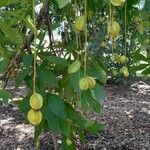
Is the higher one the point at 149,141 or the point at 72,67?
the point at 72,67

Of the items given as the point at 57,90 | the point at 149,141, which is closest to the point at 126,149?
the point at 149,141

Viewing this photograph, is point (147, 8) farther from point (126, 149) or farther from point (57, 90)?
point (126, 149)

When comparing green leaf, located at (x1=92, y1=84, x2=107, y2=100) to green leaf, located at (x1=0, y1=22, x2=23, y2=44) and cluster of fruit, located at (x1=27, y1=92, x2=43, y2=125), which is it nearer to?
green leaf, located at (x1=0, y1=22, x2=23, y2=44)

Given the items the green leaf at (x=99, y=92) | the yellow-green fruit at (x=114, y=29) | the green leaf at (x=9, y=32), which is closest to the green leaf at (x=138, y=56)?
the green leaf at (x=99, y=92)

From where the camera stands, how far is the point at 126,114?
5.28 m

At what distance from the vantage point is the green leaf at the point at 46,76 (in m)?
1.34

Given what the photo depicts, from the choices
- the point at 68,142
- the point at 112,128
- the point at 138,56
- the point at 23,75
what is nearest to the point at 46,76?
the point at 23,75

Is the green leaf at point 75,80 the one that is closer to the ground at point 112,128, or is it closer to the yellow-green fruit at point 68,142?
the yellow-green fruit at point 68,142

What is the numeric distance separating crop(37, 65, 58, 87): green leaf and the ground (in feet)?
7.24

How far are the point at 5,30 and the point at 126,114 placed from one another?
4.33 meters

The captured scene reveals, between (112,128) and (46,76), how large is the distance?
341 centimetres

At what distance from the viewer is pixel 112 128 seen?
15.4 feet

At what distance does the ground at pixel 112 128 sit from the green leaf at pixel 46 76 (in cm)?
221

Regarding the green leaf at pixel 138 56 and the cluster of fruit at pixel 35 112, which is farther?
the green leaf at pixel 138 56
